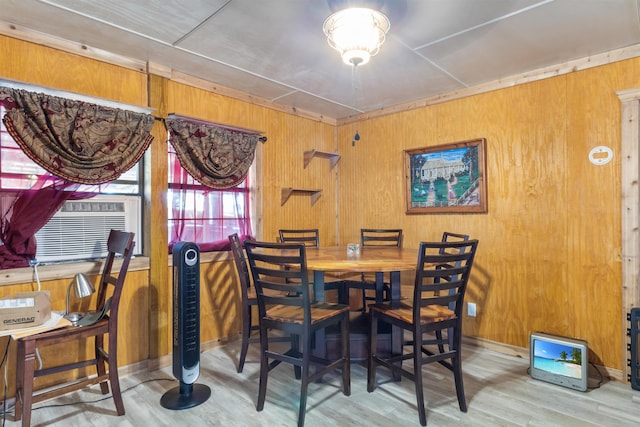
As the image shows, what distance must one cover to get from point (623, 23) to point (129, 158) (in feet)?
10.9

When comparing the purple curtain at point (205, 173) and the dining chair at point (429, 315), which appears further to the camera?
the purple curtain at point (205, 173)

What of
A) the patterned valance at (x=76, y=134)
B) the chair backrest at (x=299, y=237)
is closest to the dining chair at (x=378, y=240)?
the chair backrest at (x=299, y=237)

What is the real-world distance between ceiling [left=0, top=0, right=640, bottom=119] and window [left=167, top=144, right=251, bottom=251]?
88 cm

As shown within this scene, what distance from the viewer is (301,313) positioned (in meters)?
2.19

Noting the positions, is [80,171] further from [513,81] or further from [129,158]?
[513,81]

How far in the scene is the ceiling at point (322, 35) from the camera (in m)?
1.98

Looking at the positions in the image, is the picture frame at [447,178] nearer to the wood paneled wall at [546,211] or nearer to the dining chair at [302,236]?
the wood paneled wall at [546,211]

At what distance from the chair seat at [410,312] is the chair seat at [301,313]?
0.25 meters

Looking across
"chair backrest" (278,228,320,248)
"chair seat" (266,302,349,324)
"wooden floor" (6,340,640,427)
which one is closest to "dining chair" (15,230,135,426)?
"wooden floor" (6,340,640,427)

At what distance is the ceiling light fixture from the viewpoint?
1896 millimetres

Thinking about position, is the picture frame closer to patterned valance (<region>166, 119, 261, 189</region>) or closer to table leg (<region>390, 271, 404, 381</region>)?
table leg (<region>390, 271, 404, 381</region>)

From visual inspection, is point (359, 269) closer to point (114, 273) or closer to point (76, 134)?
point (114, 273)

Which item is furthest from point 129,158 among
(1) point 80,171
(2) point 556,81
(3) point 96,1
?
(2) point 556,81

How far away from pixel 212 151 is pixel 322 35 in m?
1.35
